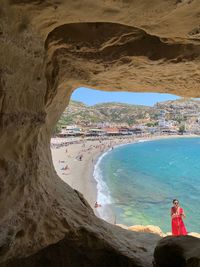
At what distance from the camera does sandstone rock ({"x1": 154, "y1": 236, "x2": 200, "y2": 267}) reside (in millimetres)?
2911

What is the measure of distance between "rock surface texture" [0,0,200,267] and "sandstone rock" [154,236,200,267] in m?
0.49

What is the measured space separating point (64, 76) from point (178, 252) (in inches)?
110

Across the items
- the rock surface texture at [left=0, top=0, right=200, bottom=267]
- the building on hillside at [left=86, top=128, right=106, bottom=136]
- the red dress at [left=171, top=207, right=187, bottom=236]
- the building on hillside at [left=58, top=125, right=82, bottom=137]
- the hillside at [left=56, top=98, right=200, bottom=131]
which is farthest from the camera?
the hillside at [left=56, top=98, right=200, bottom=131]

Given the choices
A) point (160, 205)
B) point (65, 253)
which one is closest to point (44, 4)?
point (65, 253)

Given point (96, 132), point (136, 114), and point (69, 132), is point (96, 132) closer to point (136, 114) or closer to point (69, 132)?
point (69, 132)

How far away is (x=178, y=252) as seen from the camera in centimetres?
317

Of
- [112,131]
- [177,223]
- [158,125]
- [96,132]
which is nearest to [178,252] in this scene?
[177,223]

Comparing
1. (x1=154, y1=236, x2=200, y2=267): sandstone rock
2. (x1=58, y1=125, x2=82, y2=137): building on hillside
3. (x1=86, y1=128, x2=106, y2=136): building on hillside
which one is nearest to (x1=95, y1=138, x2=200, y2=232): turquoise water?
(x1=154, y1=236, x2=200, y2=267): sandstone rock

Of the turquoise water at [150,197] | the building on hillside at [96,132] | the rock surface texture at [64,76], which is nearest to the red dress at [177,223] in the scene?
the rock surface texture at [64,76]

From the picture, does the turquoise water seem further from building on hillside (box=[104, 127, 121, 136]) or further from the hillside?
the hillside

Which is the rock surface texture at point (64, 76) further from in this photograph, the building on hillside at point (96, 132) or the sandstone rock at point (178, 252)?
the building on hillside at point (96, 132)

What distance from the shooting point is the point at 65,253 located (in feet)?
11.3

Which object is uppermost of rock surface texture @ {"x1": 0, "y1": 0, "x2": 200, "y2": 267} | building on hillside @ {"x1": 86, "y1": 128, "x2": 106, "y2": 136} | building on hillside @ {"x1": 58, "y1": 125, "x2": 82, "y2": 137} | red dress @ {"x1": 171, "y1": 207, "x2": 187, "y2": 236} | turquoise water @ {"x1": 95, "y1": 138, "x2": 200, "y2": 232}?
building on hillside @ {"x1": 86, "y1": 128, "x2": 106, "y2": 136}

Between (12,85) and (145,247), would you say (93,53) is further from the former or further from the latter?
(145,247)
